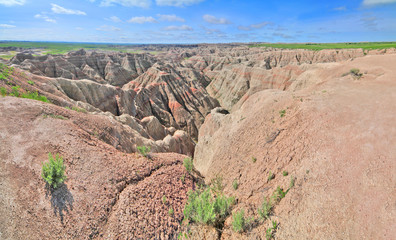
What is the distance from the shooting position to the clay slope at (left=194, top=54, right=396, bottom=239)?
15.9ft

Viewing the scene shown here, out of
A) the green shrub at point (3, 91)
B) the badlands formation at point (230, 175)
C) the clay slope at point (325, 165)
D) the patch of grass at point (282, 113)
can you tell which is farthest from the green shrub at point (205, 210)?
the green shrub at point (3, 91)

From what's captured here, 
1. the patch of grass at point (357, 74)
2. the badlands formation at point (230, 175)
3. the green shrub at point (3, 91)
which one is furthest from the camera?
the patch of grass at point (357, 74)

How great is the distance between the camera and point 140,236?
16.2 feet

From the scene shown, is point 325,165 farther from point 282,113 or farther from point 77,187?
point 77,187

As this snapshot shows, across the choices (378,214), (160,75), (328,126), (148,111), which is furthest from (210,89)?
(378,214)

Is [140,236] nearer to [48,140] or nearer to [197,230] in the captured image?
[197,230]

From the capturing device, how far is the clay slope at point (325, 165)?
15.9ft

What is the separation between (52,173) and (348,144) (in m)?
10.3

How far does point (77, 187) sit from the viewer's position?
5.46 m

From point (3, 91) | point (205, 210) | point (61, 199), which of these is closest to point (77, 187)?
point (61, 199)

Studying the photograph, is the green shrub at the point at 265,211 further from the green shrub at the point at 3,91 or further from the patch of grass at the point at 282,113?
the green shrub at the point at 3,91

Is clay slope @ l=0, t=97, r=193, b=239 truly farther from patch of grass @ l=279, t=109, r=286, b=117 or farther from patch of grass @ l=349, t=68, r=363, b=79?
patch of grass @ l=349, t=68, r=363, b=79

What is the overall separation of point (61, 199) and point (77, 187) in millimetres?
496

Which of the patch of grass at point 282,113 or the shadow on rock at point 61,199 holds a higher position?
the patch of grass at point 282,113
